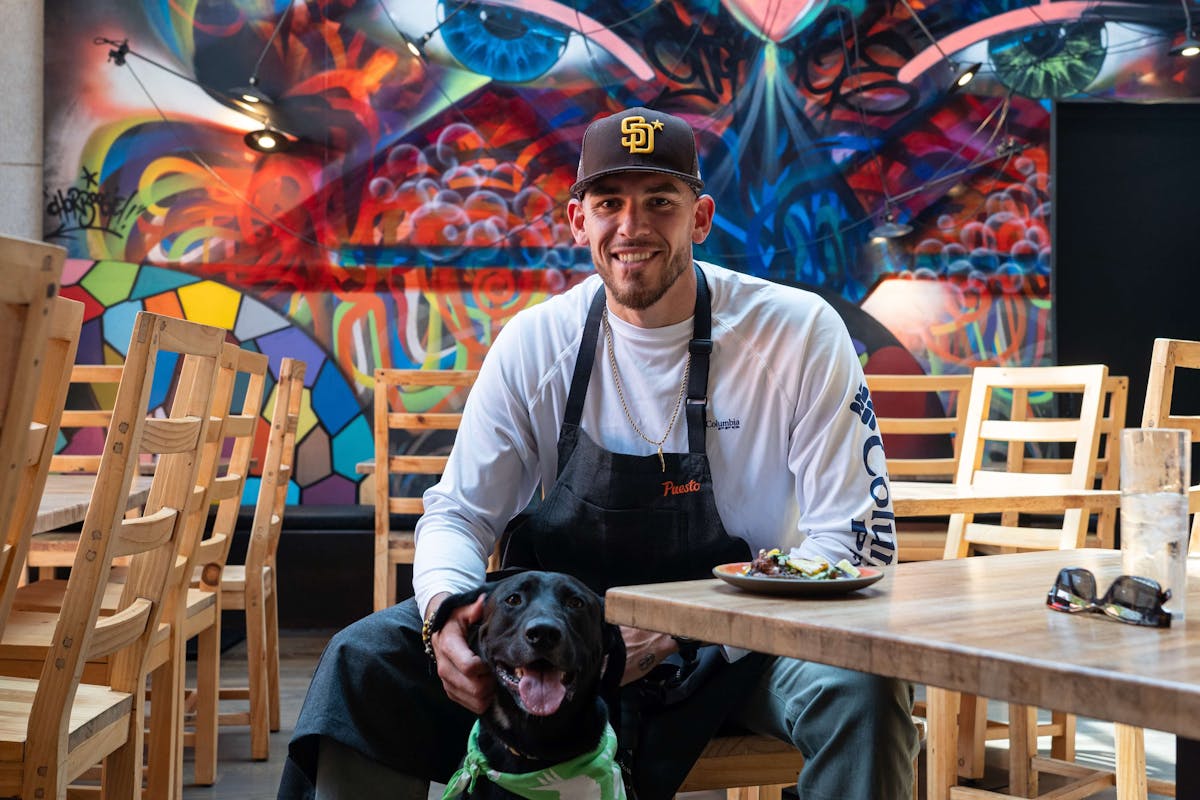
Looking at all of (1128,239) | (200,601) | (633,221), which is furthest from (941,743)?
(1128,239)

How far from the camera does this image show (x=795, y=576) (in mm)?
1137

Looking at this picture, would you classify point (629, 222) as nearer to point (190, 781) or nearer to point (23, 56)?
point (190, 781)

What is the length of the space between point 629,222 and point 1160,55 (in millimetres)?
5935

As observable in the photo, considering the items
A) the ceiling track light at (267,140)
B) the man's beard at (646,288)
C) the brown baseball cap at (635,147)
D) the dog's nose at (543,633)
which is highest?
the ceiling track light at (267,140)

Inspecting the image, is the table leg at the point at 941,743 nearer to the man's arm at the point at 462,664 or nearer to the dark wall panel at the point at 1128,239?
the man's arm at the point at 462,664

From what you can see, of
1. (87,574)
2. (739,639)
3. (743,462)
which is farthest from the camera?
(743,462)

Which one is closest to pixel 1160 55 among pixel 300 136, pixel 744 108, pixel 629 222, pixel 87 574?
pixel 744 108

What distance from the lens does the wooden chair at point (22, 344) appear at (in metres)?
1.08

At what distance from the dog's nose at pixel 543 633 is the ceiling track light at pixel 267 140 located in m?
5.16

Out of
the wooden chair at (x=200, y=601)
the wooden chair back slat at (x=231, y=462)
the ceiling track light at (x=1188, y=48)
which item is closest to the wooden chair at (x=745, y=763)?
the wooden chair at (x=200, y=601)

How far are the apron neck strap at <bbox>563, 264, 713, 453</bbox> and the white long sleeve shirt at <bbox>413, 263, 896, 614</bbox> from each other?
19 mm

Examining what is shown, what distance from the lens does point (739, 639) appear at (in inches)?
39.8

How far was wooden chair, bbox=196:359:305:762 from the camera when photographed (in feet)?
10.9

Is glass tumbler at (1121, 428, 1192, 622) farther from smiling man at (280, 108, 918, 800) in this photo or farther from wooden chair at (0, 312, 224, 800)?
wooden chair at (0, 312, 224, 800)
